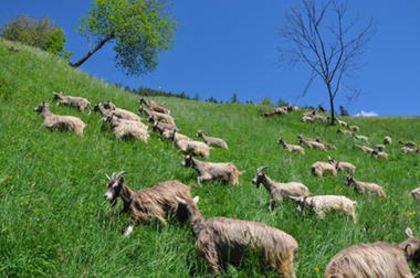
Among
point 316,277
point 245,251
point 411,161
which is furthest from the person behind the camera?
point 411,161

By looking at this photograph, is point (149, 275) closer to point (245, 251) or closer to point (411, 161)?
point (245, 251)

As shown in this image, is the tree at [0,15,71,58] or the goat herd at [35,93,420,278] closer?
the goat herd at [35,93,420,278]

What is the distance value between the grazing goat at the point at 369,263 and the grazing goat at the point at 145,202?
6.88 ft

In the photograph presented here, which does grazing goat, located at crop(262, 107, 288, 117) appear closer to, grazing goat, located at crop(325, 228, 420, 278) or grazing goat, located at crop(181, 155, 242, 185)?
grazing goat, located at crop(181, 155, 242, 185)

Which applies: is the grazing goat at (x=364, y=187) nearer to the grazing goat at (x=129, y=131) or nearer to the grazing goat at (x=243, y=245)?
the grazing goat at (x=129, y=131)

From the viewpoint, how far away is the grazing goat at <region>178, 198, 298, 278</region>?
4.09 metres

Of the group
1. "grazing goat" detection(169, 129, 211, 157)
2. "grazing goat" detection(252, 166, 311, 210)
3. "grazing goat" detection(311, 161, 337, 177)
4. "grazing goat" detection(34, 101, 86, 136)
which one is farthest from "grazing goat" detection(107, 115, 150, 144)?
"grazing goat" detection(311, 161, 337, 177)

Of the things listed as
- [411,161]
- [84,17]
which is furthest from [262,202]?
[84,17]

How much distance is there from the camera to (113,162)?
27.1 feet

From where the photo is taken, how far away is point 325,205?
7.18m

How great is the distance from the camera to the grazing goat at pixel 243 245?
4086mm

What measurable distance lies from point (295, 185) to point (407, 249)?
12.9ft

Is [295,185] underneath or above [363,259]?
above

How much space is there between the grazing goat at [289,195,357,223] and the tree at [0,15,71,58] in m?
61.9
